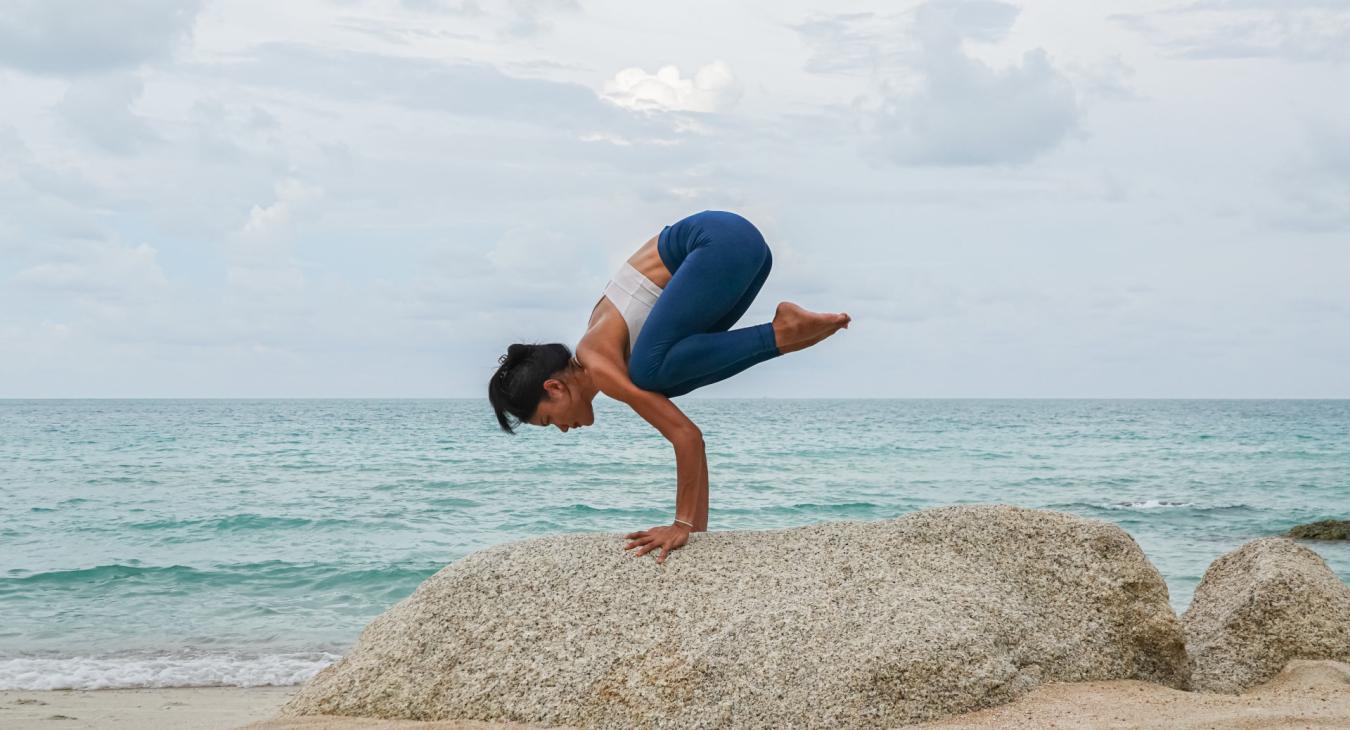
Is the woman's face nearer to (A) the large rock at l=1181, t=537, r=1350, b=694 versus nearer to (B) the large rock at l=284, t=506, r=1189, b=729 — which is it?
(B) the large rock at l=284, t=506, r=1189, b=729

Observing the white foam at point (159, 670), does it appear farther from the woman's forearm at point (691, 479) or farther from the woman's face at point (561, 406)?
the woman's forearm at point (691, 479)

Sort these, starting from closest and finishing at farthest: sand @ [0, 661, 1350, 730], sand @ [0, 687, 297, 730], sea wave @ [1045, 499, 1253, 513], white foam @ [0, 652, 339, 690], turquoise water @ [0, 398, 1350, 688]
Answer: sand @ [0, 661, 1350, 730]
sand @ [0, 687, 297, 730]
white foam @ [0, 652, 339, 690]
turquoise water @ [0, 398, 1350, 688]
sea wave @ [1045, 499, 1253, 513]

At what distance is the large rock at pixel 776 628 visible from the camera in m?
3.81

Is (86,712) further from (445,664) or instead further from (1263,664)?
(1263,664)

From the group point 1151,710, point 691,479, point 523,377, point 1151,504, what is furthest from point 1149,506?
point 523,377

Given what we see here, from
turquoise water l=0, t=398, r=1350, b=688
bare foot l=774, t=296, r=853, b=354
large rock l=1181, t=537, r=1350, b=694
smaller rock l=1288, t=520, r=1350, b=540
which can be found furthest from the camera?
smaller rock l=1288, t=520, r=1350, b=540

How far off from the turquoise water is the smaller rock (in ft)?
1.78

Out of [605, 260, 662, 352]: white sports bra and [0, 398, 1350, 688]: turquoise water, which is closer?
[605, 260, 662, 352]: white sports bra

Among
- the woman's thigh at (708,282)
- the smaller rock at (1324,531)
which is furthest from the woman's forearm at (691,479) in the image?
the smaller rock at (1324,531)

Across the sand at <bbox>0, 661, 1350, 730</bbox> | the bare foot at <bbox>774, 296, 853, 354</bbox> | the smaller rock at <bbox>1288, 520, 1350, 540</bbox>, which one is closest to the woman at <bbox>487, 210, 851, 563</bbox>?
the bare foot at <bbox>774, 296, 853, 354</bbox>

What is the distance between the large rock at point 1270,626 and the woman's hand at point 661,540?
2.36 meters

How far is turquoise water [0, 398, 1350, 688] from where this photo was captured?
8320 mm

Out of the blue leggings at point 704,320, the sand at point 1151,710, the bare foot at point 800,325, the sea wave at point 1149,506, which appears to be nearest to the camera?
the sand at point 1151,710

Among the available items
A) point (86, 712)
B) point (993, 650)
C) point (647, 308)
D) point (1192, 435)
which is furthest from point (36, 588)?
point (1192, 435)
